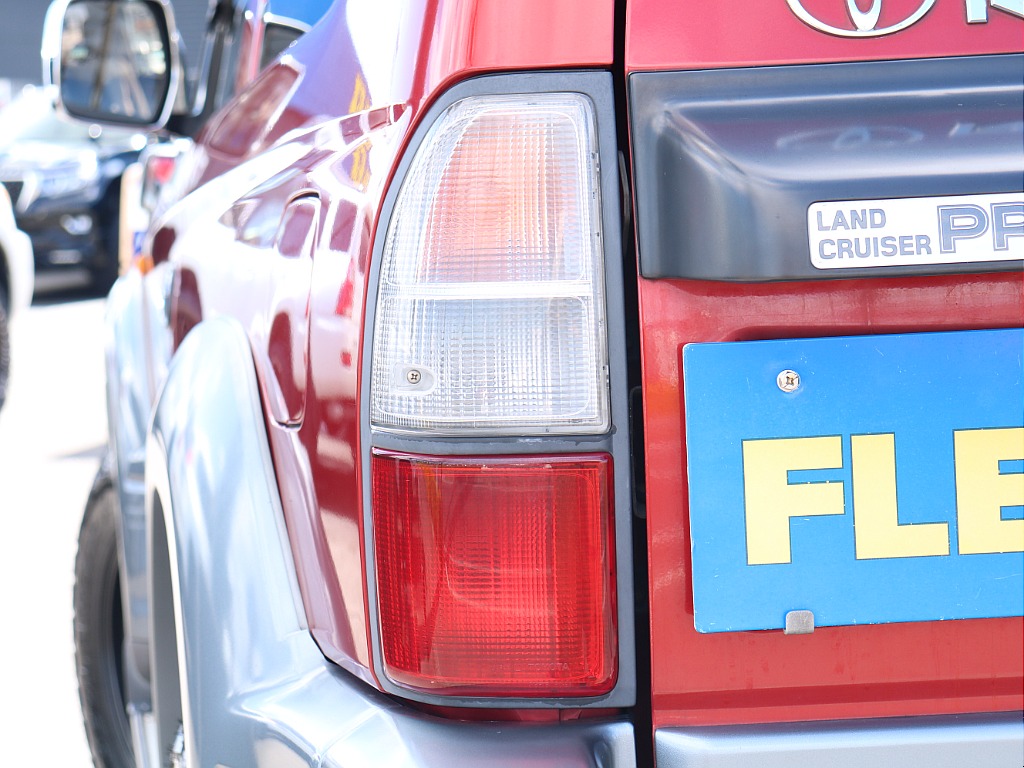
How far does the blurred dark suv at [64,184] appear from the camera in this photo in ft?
28.5

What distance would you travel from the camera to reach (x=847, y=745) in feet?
3.40

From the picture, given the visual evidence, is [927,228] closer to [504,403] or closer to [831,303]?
[831,303]

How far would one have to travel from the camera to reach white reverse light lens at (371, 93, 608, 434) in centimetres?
103

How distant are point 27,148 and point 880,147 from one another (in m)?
8.98

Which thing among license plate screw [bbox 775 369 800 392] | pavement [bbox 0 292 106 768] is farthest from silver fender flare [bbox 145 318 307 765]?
pavement [bbox 0 292 106 768]

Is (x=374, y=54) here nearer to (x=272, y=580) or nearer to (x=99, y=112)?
(x=272, y=580)

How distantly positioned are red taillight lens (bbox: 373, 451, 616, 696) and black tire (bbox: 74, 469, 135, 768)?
1.68 meters

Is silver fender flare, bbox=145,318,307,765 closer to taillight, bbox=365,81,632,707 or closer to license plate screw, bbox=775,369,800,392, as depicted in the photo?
taillight, bbox=365,81,632,707

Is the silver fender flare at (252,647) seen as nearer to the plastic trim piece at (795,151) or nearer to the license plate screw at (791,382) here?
the license plate screw at (791,382)

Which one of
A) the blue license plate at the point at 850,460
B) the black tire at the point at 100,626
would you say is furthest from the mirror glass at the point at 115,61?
the blue license plate at the point at 850,460

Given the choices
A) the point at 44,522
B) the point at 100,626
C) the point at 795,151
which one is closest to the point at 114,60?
the point at 100,626

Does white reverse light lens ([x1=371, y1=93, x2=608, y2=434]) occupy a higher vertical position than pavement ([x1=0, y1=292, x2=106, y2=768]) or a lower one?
higher

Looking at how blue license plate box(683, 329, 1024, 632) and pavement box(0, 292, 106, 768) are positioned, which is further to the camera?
pavement box(0, 292, 106, 768)

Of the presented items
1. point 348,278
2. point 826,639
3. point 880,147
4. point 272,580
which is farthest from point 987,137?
point 272,580
